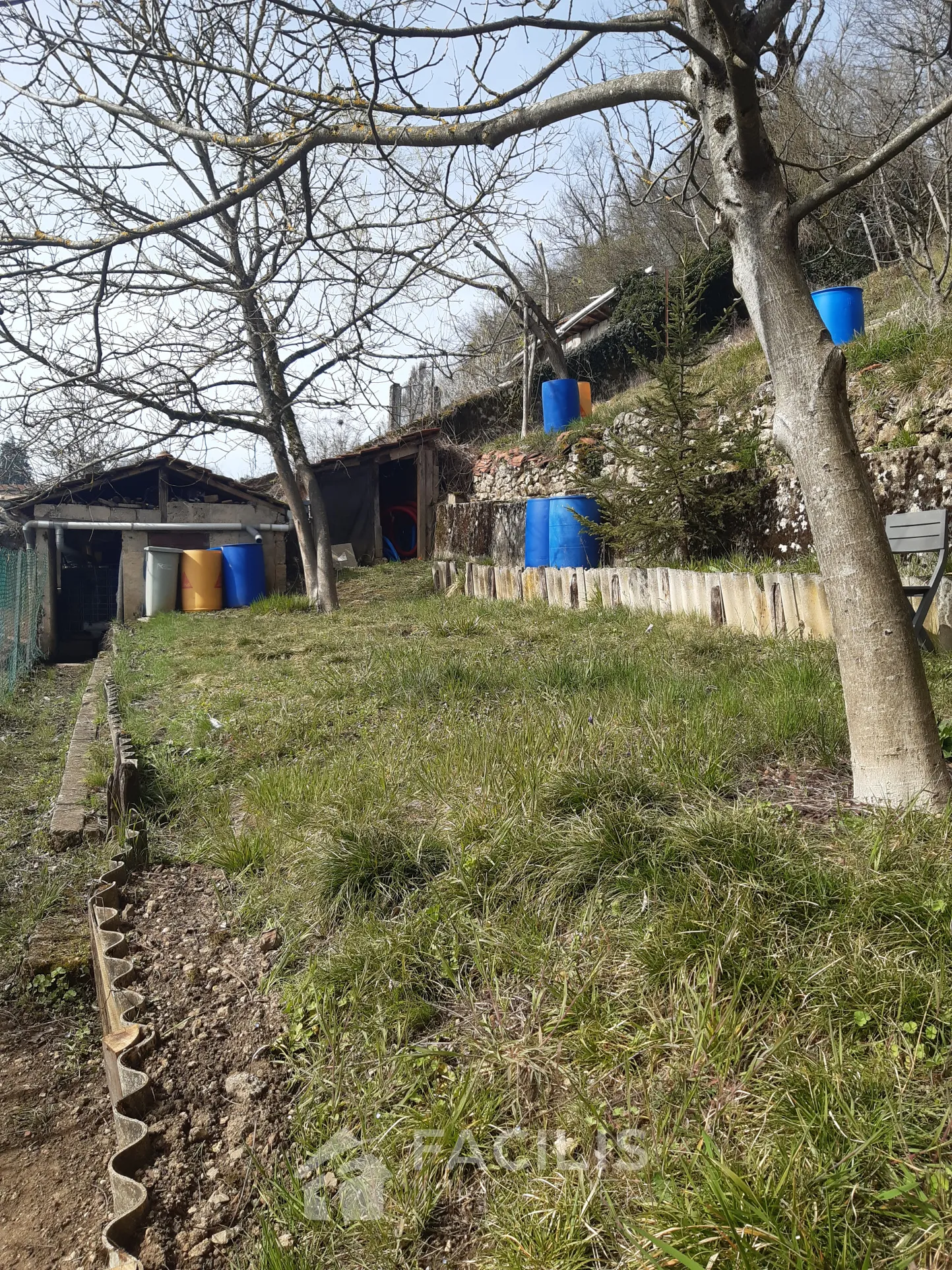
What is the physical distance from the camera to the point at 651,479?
852 centimetres

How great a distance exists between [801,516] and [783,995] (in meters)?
6.39

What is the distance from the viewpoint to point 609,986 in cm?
201

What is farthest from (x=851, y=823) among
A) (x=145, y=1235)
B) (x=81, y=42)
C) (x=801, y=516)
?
(x=801, y=516)

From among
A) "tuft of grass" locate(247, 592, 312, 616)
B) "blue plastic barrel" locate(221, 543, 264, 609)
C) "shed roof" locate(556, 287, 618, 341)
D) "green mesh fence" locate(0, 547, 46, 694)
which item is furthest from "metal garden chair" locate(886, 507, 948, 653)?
"shed roof" locate(556, 287, 618, 341)

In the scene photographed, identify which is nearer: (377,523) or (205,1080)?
(205,1080)

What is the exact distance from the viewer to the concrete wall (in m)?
16.5

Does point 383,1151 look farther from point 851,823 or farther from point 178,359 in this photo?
point 178,359

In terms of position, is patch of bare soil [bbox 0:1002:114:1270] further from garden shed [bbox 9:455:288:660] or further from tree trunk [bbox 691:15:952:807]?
garden shed [bbox 9:455:288:660]

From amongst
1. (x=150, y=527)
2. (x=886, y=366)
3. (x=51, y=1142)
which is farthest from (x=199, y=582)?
(x=51, y=1142)

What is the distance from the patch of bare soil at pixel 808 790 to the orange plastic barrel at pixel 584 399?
542 inches

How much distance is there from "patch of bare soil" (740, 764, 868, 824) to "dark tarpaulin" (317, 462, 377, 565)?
17.0 m

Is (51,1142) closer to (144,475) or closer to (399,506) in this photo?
(144,475)

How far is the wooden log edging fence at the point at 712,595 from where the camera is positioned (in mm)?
5746

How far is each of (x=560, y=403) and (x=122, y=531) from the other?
9.41 m
